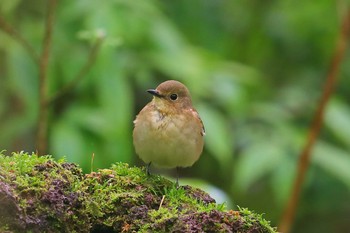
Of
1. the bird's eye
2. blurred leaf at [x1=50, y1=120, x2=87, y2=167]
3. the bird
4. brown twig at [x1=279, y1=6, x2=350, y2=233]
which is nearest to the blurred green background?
blurred leaf at [x1=50, y1=120, x2=87, y2=167]

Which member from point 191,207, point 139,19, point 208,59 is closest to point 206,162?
point 208,59

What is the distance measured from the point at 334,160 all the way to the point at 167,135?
120 inches

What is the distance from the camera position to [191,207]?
3.97 meters

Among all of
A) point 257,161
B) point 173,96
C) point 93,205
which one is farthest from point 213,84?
point 93,205

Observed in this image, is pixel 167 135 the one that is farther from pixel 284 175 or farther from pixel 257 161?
pixel 284 175

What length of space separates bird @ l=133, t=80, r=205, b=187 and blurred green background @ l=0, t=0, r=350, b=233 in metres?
0.67

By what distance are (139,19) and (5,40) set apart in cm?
126

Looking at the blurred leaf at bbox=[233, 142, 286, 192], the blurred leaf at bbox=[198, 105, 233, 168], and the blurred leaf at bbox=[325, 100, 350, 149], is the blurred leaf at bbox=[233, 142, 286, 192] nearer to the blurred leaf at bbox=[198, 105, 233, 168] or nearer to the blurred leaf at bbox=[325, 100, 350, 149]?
the blurred leaf at bbox=[198, 105, 233, 168]

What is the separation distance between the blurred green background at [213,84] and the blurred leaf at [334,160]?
0.05 feet

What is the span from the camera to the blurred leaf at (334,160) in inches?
293

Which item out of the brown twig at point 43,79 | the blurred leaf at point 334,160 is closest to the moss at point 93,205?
the brown twig at point 43,79

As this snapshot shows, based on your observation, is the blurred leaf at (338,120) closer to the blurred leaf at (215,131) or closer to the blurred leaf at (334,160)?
the blurred leaf at (334,160)

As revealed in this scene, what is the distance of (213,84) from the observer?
754cm

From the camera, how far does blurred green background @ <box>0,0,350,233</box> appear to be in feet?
22.3
